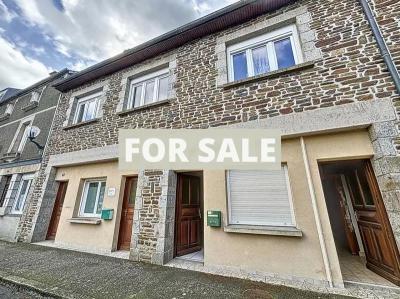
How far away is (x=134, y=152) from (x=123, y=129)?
1.00 m

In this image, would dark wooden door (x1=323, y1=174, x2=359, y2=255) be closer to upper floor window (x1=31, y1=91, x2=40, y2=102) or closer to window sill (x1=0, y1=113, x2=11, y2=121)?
upper floor window (x1=31, y1=91, x2=40, y2=102)

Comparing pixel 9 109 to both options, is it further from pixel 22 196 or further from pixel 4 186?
pixel 22 196

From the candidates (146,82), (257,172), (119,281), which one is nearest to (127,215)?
(119,281)

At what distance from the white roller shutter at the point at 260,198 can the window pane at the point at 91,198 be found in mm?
4527

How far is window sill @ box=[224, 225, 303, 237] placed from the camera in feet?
10.9

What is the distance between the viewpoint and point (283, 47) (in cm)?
458

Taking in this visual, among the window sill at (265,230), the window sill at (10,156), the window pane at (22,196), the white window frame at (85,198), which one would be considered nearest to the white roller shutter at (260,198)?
the window sill at (265,230)

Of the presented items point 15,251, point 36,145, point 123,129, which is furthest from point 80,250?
point 36,145

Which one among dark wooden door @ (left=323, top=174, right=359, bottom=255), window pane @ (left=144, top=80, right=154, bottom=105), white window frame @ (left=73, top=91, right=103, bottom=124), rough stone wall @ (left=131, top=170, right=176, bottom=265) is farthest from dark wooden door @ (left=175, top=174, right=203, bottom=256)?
white window frame @ (left=73, top=91, right=103, bottom=124)

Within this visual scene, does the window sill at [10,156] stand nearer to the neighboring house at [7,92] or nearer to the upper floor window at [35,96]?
the upper floor window at [35,96]

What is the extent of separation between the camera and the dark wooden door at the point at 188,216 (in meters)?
4.77

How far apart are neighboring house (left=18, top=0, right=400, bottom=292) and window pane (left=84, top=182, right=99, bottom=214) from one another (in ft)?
0.12

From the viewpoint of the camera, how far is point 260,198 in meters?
3.87

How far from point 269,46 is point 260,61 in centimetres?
41
